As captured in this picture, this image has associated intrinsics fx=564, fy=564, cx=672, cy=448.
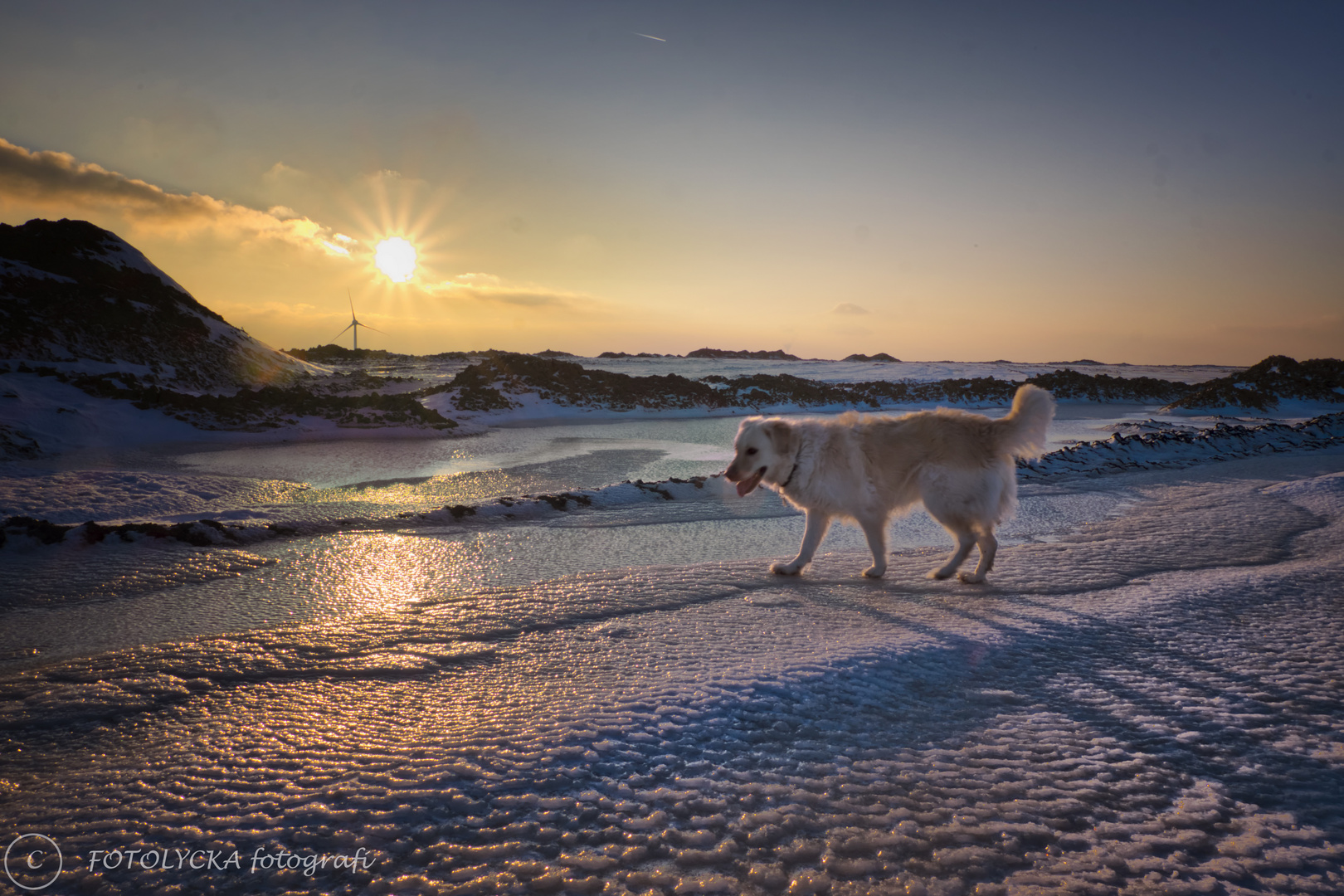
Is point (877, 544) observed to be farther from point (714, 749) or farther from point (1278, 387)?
point (1278, 387)

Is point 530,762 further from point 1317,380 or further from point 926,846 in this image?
point 1317,380

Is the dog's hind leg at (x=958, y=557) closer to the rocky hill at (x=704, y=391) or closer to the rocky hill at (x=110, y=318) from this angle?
the rocky hill at (x=704, y=391)

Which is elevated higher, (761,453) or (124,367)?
(124,367)

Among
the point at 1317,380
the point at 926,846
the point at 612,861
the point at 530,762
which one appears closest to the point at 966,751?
the point at 926,846

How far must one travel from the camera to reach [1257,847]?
114 centimetres

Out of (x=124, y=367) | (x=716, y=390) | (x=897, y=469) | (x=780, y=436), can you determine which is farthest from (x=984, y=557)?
(x=124, y=367)

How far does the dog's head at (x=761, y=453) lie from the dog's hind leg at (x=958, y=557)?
1174mm

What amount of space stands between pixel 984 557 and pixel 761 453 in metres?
1.58

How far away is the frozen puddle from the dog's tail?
1.24 m

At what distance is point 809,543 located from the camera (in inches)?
149

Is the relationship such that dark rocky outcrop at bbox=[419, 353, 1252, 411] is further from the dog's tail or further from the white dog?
the dog's tail

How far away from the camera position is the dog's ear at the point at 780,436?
3.98 metres

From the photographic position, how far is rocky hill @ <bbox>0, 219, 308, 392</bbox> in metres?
12.9

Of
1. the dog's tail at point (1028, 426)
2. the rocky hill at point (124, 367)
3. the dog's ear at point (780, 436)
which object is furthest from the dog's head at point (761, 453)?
the rocky hill at point (124, 367)
